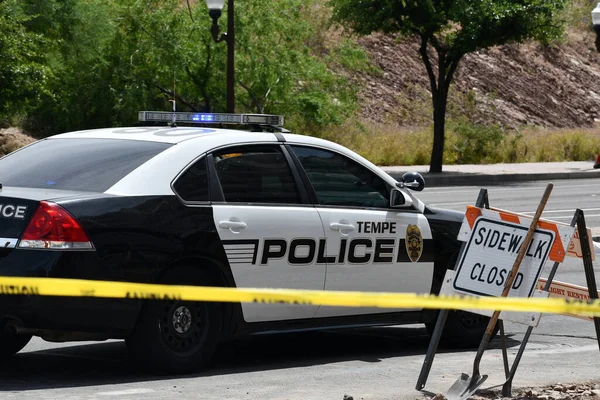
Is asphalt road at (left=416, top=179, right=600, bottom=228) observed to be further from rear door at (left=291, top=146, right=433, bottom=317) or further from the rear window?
the rear window

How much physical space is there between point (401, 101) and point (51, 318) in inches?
1661

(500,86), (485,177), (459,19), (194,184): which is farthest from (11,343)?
(500,86)

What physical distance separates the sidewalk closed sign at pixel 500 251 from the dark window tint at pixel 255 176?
53.4 inches

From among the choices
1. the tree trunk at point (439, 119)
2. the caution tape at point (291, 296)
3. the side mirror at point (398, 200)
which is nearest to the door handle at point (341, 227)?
the side mirror at point (398, 200)

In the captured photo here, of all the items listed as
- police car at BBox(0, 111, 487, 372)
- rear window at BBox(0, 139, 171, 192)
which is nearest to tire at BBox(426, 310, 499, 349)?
police car at BBox(0, 111, 487, 372)

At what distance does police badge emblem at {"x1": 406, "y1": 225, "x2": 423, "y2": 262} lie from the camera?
8.05 metres

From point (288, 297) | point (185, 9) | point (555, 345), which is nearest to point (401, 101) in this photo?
point (185, 9)

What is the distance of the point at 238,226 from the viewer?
283 inches

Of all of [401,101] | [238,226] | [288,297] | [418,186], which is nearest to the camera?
[288,297]

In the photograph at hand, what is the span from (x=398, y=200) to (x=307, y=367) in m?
1.33

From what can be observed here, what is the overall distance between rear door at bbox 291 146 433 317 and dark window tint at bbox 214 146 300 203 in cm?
19

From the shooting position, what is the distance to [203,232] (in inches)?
278

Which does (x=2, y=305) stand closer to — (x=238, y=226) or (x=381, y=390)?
(x=238, y=226)

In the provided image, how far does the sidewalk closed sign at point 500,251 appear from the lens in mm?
6500
